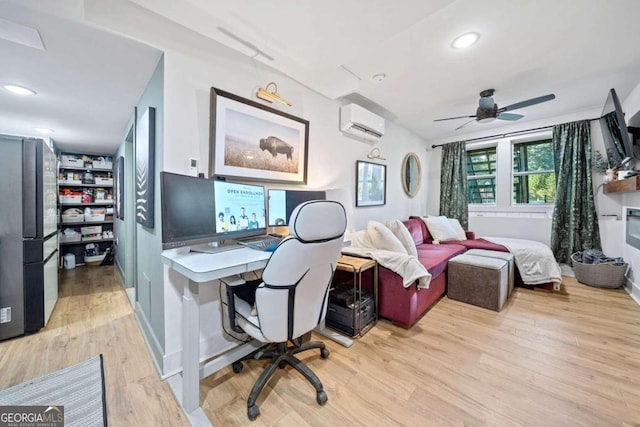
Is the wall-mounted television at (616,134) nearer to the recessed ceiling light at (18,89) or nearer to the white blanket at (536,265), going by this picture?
the white blanket at (536,265)

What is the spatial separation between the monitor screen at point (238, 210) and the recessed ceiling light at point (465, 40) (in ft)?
6.48

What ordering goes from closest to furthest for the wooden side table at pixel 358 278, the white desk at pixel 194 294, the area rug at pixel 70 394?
the white desk at pixel 194 294 < the area rug at pixel 70 394 < the wooden side table at pixel 358 278

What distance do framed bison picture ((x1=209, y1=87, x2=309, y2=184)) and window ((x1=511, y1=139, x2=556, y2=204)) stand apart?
13.1 feet

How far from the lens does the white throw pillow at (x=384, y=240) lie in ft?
7.79

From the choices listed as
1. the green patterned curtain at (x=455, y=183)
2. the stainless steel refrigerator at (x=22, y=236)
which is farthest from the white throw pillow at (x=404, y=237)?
the stainless steel refrigerator at (x=22, y=236)

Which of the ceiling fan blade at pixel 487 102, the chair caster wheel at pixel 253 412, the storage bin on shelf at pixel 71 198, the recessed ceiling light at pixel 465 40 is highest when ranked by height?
the recessed ceiling light at pixel 465 40

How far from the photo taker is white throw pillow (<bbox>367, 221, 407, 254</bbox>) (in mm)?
2373

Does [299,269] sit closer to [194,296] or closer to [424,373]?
[194,296]

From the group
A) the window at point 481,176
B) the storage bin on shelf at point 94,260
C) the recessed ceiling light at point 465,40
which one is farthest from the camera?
the storage bin on shelf at point 94,260

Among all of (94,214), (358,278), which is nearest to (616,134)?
(358,278)

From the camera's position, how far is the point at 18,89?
6.50ft

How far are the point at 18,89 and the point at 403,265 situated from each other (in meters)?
3.57

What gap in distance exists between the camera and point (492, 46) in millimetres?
1994

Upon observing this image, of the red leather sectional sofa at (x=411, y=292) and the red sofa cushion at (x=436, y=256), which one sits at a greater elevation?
the red sofa cushion at (x=436, y=256)
